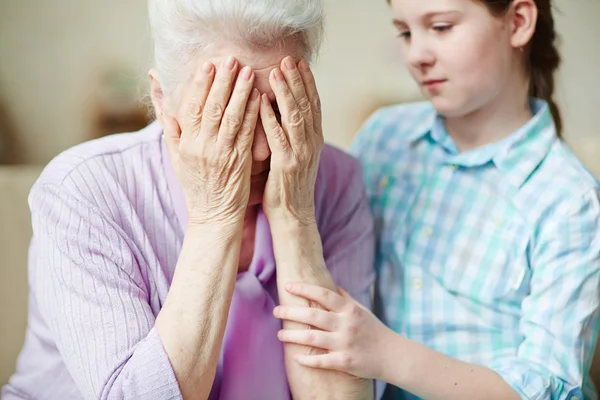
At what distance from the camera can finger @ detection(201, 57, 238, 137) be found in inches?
42.4

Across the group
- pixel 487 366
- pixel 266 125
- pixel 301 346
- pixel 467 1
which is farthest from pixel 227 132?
pixel 487 366

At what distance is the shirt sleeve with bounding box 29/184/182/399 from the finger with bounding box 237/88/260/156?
0.92ft

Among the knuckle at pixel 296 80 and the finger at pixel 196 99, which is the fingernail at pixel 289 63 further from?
the finger at pixel 196 99

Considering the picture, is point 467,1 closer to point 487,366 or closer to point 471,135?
point 471,135

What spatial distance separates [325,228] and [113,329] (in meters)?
0.54

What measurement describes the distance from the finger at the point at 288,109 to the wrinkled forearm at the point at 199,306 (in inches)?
7.7

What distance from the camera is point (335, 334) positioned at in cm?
120

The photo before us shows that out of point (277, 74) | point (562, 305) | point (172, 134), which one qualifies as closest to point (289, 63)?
point (277, 74)

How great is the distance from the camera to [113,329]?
43.1 inches

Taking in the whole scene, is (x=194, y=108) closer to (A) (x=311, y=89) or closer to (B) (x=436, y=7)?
(A) (x=311, y=89)

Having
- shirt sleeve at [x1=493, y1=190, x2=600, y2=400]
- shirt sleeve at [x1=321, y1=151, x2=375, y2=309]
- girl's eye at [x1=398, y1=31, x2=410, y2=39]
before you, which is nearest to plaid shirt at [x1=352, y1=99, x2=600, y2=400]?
shirt sleeve at [x1=493, y1=190, x2=600, y2=400]

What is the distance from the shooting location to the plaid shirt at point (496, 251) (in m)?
1.31

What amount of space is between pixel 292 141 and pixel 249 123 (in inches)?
3.6

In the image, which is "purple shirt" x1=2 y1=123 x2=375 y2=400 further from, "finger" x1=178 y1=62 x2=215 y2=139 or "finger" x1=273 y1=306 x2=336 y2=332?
"finger" x1=178 y1=62 x2=215 y2=139
